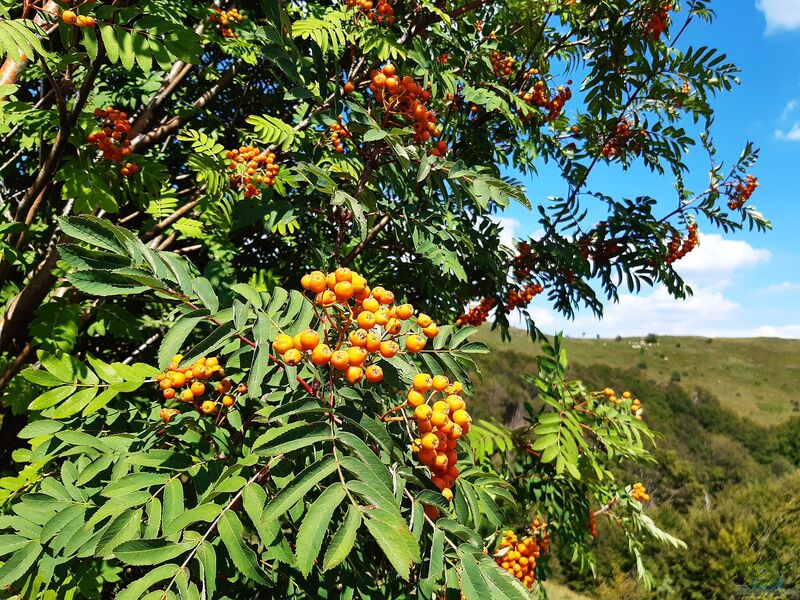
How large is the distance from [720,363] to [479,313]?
92271 millimetres

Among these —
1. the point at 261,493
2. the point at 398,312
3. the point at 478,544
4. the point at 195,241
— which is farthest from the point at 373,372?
the point at 195,241

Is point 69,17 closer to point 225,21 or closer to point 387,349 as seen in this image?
point 387,349

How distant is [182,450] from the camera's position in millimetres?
1637

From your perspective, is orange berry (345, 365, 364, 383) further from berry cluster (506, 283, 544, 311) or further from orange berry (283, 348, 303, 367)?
berry cluster (506, 283, 544, 311)

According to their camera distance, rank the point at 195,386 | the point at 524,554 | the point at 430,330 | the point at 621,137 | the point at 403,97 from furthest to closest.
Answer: the point at 621,137 → the point at 524,554 → the point at 403,97 → the point at 195,386 → the point at 430,330

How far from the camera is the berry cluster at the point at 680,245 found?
4.04 metres

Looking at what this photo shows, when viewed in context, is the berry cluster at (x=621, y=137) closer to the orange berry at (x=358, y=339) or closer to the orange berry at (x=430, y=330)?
the orange berry at (x=430, y=330)

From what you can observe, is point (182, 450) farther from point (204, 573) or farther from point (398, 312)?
point (398, 312)

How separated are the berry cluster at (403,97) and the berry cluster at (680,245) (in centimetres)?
292

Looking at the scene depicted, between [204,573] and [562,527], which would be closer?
[204,573]

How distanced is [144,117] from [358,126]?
248 centimetres

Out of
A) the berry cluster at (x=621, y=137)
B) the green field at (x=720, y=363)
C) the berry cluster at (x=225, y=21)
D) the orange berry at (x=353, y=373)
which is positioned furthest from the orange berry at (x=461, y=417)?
the green field at (x=720, y=363)

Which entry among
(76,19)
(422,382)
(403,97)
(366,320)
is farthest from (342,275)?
(76,19)

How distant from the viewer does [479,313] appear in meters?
4.35
